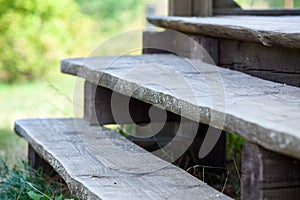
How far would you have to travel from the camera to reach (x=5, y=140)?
431 cm

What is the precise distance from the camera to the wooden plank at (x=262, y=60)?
2.26 metres

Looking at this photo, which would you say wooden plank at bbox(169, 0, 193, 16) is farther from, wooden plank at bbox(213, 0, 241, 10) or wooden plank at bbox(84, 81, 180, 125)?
wooden plank at bbox(84, 81, 180, 125)

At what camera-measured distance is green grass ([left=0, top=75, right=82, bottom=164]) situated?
13.1ft

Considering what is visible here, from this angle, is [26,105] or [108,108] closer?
[108,108]

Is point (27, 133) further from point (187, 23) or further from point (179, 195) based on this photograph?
point (179, 195)

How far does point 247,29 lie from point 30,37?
6.39 m

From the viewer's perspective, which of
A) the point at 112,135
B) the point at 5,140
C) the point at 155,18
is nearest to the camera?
the point at 112,135

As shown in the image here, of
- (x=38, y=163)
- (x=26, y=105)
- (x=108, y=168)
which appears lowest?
(x=26, y=105)

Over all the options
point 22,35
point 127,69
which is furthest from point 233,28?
point 22,35

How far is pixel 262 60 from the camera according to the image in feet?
8.03

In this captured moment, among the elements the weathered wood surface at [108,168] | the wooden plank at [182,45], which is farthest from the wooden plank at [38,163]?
the wooden plank at [182,45]

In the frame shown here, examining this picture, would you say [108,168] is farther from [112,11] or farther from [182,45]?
[112,11]

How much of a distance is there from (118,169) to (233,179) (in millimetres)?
995

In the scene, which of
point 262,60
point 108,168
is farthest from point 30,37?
point 108,168
